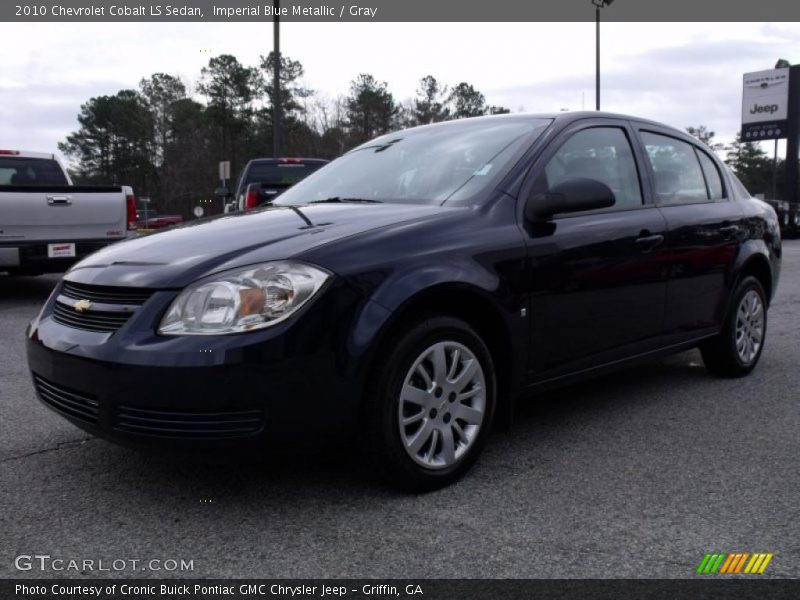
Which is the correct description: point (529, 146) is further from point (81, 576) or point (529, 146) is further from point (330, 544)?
point (81, 576)

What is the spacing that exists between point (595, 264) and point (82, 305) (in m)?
2.28

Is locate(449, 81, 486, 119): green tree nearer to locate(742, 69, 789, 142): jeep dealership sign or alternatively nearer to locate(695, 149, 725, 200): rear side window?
locate(742, 69, 789, 142): jeep dealership sign

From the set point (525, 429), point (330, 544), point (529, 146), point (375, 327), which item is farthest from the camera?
point (525, 429)

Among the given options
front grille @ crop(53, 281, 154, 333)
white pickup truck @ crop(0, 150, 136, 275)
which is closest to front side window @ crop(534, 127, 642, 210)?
front grille @ crop(53, 281, 154, 333)

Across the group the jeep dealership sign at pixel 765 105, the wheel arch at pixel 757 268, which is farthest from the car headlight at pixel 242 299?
the jeep dealership sign at pixel 765 105

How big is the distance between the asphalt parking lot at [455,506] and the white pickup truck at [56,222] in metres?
4.35

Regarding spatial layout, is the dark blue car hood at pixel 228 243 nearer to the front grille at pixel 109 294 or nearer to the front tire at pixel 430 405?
the front grille at pixel 109 294

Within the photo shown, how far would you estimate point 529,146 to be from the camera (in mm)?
3793

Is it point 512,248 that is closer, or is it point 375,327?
point 375,327

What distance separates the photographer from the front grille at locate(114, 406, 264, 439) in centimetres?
272

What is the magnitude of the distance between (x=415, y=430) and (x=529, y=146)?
152 centimetres

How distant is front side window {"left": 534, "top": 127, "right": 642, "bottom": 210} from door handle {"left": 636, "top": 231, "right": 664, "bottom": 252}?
0.18 metres

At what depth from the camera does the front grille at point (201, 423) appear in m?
2.72

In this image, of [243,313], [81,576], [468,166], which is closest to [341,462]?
[243,313]
